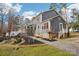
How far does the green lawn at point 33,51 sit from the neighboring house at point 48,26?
115 mm

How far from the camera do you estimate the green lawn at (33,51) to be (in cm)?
246

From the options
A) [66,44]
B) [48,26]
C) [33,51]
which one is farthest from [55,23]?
[33,51]

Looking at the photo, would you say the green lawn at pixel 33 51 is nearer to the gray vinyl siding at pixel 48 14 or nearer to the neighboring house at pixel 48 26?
the neighboring house at pixel 48 26

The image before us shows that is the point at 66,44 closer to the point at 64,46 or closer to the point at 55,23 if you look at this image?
the point at 64,46

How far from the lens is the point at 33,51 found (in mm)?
2471

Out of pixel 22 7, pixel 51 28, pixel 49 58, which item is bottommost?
pixel 49 58

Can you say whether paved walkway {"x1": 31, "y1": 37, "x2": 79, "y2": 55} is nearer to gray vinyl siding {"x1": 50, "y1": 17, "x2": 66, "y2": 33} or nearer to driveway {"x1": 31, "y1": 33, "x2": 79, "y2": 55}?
driveway {"x1": 31, "y1": 33, "x2": 79, "y2": 55}

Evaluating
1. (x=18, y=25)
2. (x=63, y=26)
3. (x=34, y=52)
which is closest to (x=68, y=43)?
(x=63, y=26)

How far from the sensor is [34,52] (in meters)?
2.47

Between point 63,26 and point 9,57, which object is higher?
point 63,26

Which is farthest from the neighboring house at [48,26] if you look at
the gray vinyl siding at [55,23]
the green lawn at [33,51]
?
the green lawn at [33,51]

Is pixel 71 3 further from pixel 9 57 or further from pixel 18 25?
pixel 9 57

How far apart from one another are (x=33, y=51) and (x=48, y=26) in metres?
0.26

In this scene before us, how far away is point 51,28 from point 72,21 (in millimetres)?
201
